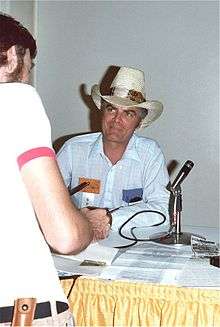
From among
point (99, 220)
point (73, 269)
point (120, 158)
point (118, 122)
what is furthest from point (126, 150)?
point (73, 269)

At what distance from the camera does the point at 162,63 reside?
348 centimetres

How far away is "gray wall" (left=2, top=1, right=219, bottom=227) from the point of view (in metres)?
3.44

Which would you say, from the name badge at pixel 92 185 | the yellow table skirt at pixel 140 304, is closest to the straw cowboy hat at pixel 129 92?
the name badge at pixel 92 185

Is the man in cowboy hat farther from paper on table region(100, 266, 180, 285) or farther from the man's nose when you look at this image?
paper on table region(100, 266, 180, 285)

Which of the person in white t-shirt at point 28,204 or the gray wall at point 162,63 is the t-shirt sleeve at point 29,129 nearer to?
the person in white t-shirt at point 28,204

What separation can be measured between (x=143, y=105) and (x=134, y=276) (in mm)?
1304

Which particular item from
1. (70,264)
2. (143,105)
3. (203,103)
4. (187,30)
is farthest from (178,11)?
(70,264)

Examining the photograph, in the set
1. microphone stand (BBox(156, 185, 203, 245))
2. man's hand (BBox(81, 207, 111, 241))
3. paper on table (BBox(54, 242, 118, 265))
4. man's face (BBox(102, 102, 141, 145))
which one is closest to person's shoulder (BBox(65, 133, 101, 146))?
man's face (BBox(102, 102, 141, 145))

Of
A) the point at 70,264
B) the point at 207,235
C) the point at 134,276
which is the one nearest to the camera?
the point at 134,276

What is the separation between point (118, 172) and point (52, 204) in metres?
1.73

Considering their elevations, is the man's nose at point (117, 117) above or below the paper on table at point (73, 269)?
above

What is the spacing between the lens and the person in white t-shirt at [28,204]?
2.75 feet

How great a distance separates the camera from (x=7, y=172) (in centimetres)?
86

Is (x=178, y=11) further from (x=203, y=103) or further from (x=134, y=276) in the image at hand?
(x=134, y=276)
